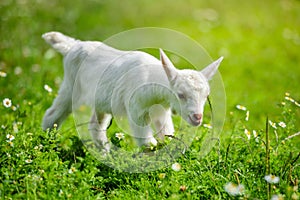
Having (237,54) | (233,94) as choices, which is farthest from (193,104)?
(237,54)

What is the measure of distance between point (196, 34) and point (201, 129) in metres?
4.85

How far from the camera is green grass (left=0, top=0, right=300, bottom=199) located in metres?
3.08

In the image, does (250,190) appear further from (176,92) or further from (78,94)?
(78,94)

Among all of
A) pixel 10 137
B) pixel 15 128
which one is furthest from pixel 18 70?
pixel 10 137

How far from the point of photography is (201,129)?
4.24 m

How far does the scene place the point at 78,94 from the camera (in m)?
4.14

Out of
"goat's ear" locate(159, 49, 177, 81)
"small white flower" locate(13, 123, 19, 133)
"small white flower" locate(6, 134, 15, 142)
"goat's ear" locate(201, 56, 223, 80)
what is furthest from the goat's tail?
"goat's ear" locate(201, 56, 223, 80)

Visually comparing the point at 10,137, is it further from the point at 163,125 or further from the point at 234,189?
the point at 234,189

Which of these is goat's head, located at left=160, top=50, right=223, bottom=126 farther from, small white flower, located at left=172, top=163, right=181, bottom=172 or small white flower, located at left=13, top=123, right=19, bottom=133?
small white flower, located at left=13, top=123, right=19, bottom=133

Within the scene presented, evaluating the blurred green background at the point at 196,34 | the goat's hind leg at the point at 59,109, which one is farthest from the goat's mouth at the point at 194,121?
the blurred green background at the point at 196,34

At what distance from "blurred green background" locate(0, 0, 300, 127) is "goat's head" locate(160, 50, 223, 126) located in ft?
6.57

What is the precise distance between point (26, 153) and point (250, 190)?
145cm

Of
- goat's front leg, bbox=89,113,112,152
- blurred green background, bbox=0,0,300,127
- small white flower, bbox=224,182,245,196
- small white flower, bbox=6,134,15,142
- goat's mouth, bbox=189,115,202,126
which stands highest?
goat's mouth, bbox=189,115,202,126

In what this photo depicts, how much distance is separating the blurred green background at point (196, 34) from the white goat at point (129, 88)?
32.6 inches
